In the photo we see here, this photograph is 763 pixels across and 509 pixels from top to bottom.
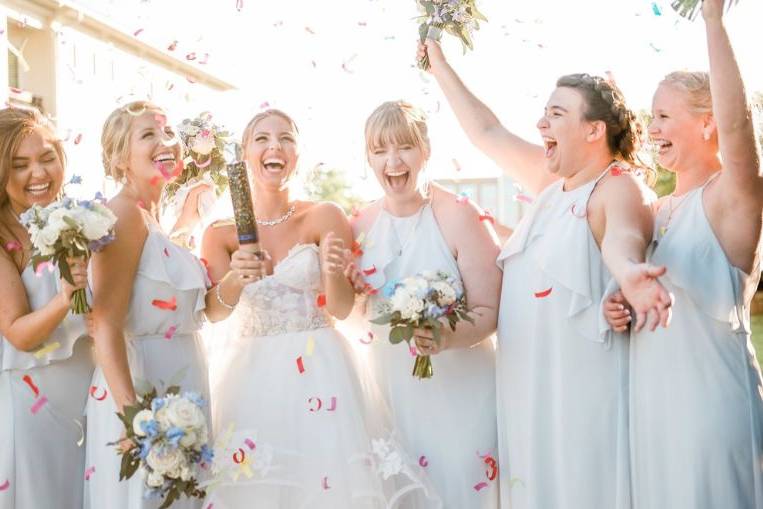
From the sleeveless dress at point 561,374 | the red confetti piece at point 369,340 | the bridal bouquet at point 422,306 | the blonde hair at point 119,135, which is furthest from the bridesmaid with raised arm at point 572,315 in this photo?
the blonde hair at point 119,135

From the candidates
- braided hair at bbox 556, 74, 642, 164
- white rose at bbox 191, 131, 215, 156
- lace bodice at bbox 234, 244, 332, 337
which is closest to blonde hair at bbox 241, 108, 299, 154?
white rose at bbox 191, 131, 215, 156

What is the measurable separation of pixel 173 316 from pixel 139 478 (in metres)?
0.75

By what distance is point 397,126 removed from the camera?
505 cm

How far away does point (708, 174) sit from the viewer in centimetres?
466

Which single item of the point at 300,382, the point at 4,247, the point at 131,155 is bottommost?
the point at 300,382

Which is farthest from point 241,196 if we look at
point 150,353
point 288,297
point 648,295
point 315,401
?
point 648,295

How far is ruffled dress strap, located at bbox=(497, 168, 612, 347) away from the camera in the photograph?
15.1ft

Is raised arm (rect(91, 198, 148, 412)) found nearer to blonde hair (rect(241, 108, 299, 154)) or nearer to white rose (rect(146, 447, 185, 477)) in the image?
white rose (rect(146, 447, 185, 477))

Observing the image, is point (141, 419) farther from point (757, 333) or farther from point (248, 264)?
point (757, 333)

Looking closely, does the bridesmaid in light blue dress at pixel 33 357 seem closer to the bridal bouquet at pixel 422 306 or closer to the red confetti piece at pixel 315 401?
the red confetti piece at pixel 315 401

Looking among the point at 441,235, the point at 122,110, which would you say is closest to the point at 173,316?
the point at 122,110

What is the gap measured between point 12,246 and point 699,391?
3.15 metres

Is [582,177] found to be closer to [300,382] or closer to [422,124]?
[422,124]

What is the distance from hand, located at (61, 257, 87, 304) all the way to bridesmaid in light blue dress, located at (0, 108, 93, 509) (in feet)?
0.43
